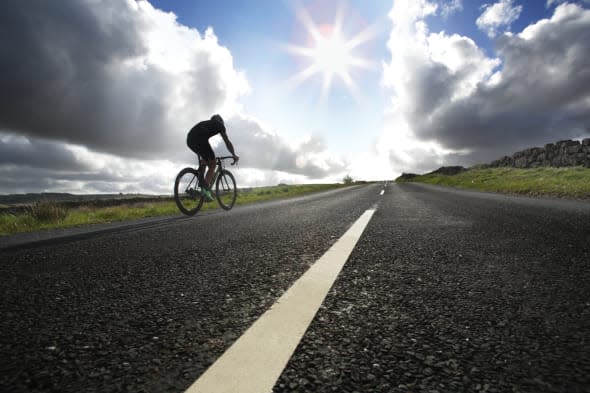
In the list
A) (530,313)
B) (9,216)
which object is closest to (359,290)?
(530,313)

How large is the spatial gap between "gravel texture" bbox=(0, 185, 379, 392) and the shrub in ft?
20.3

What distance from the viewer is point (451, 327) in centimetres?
121

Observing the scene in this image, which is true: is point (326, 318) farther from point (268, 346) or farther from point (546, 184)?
point (546, 184)

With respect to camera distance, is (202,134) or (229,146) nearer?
(202,134)

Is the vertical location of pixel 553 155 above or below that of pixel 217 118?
above

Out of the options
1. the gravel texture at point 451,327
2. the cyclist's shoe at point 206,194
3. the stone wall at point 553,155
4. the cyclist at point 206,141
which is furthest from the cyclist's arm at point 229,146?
the stone wall at point 553,155

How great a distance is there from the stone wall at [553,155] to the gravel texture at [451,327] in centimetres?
7824

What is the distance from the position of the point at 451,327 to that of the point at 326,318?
444 mm

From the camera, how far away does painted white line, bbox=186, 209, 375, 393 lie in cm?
84

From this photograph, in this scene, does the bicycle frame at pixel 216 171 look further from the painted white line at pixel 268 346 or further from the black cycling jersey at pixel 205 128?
the painted white line at pixel 268 346

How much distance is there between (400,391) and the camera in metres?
0.83

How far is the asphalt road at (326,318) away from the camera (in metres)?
0.90

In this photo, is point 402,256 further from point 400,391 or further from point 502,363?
point 400,391

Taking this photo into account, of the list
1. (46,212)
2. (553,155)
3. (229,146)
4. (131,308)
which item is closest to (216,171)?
(229,146)
